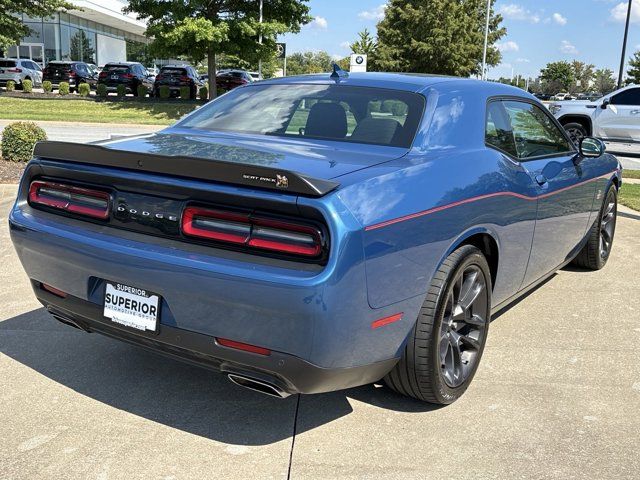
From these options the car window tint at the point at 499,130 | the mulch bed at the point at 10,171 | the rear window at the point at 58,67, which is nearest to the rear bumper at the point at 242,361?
the car window tint at the point at 499,130

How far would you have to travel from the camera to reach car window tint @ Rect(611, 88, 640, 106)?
16.0 m

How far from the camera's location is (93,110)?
23.7 m

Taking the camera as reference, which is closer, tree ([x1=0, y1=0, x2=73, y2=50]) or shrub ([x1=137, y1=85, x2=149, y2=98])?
tree ([x1=0, y1=0, x2=73, y2=50])

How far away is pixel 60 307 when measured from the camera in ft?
10.3

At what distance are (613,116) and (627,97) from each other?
65cm

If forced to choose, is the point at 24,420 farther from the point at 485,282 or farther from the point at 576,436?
the point at 576,436

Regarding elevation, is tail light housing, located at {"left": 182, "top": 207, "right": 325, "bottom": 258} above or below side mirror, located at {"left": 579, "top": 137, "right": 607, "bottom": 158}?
below

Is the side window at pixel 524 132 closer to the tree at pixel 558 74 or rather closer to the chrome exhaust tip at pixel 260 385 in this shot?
the chrome exhaust tip at pixel 260 385

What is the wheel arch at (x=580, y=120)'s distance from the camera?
Result: 16203 mm

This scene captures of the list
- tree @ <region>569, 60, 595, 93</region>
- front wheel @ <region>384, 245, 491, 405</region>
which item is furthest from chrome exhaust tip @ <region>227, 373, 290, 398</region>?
tree @ <region>569, 60, 595, 93</region>

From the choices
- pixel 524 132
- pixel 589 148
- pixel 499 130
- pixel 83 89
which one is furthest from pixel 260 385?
pixel 83 89

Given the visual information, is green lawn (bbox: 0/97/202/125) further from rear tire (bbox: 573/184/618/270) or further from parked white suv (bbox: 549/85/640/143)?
rear tire (bbox: 573/184/618/270)

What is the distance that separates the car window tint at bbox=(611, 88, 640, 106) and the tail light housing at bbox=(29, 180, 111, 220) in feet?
51.7

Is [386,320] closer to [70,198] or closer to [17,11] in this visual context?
[70,198]
